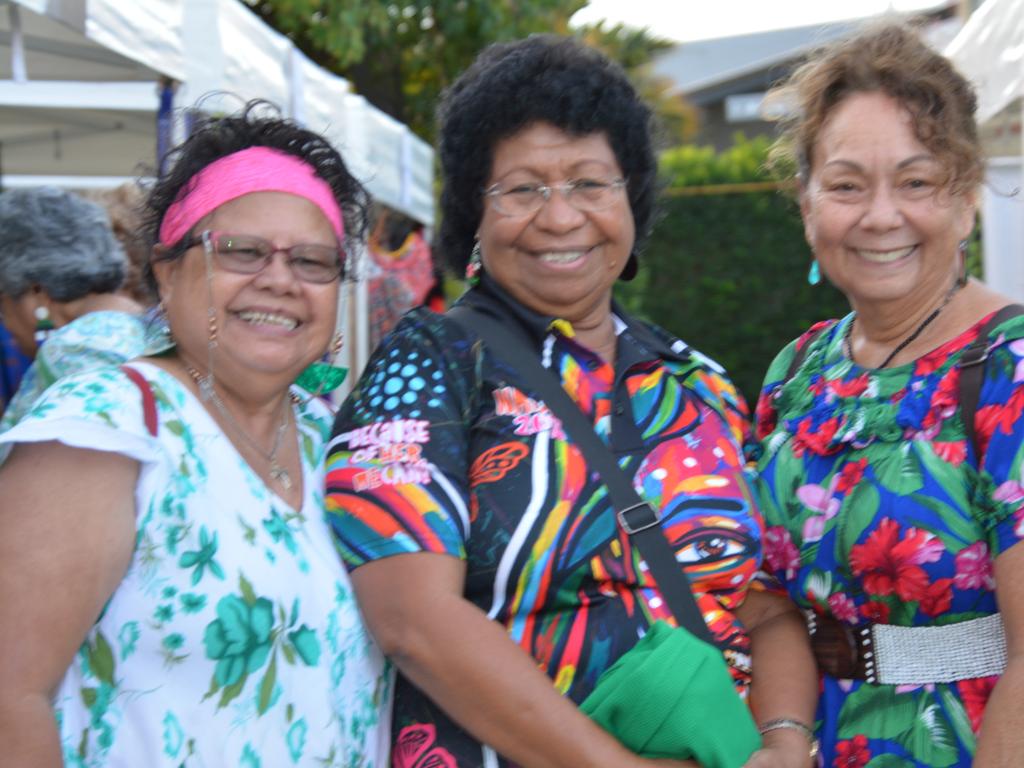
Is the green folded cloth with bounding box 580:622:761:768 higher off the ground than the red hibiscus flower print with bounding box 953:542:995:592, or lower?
lower

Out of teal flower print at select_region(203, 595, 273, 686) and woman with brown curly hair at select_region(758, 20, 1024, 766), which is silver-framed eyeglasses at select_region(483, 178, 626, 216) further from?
teal flower print at select_region(203, 595, 273, 686)

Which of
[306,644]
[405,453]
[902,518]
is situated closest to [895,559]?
[902,518]

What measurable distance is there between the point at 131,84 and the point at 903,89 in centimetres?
363

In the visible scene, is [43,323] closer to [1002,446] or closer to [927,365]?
[927,365]

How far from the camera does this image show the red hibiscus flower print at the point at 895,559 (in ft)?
7.49

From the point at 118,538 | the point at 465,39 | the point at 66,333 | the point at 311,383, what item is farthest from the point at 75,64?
the point at 465,39

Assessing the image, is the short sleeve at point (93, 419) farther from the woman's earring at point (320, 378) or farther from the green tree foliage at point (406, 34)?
the green tree foliage at point (406, 34)

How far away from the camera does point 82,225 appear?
14.2 ft

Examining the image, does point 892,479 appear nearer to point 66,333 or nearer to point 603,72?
point 603,72

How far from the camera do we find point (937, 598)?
2311mm

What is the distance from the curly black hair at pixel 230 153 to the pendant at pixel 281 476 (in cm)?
43

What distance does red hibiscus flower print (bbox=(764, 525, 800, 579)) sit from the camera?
99.6 inches

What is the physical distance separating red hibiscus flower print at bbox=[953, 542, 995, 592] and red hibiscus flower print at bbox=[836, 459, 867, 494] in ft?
0.80

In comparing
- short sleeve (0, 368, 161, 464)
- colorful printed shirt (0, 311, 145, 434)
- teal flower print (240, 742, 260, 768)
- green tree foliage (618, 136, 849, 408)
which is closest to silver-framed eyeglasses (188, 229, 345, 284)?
short sleeve (0, 368, 161, 464)
